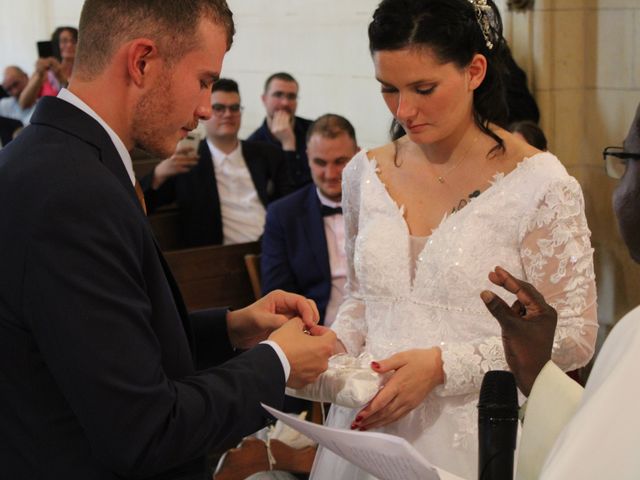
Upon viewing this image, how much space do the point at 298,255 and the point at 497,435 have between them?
12.4 feet

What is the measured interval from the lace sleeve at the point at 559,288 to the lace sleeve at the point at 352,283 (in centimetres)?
36

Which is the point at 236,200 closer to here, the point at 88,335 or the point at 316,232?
the point at 316,232

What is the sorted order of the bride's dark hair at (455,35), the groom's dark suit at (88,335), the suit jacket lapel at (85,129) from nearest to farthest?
the groom's dark suit at (88,335) → the suit jacket lapel at (85,129) → the bride's dark hair at (455,35)

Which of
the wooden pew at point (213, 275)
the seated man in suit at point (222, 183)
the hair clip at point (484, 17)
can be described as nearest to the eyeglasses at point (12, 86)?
the seated man in suit at point (222, 183)

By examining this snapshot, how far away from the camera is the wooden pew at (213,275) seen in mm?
5344

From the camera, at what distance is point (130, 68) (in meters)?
1.91

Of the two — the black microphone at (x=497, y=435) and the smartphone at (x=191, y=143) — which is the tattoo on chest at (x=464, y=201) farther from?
the smartphone at (x=191, y=143)

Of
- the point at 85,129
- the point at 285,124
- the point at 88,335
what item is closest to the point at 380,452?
the point at 88,335

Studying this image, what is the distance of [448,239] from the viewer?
2758mm

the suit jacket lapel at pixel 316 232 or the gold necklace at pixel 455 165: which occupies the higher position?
the gold necklace at pixel 455 165

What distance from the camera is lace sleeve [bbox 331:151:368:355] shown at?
2.94m

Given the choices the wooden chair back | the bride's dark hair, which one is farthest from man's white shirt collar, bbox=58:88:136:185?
the wooden chair back

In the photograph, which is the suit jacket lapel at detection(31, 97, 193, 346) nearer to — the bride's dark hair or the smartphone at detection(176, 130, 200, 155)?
the bride's dark hair

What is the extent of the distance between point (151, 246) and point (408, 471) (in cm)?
65
